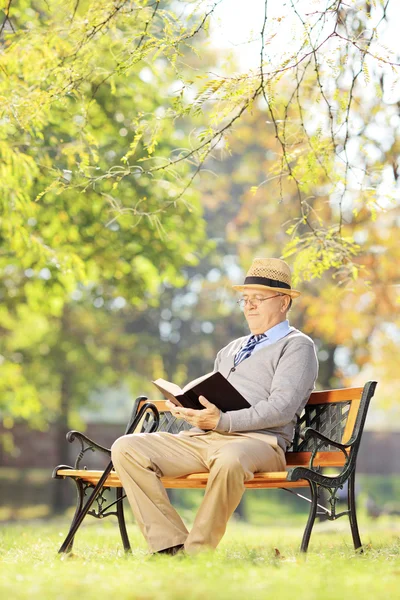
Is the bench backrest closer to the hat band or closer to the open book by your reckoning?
the open book

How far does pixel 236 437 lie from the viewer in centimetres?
495

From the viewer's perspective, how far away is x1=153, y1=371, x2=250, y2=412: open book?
15.3ft

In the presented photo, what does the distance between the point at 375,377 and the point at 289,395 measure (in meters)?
12.6

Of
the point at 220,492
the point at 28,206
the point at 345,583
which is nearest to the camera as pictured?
the point at 345,583

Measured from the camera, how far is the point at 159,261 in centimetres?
1067

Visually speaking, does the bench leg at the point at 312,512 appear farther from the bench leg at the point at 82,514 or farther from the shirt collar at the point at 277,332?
the bench leg at the point at 82,514

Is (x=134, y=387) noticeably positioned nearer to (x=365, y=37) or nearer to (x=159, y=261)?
(x=159, y=261)

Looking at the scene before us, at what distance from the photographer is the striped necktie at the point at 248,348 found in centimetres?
536

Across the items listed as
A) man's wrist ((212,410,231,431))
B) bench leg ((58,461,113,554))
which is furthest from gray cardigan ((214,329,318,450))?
bench leg ((58,461,113,554))

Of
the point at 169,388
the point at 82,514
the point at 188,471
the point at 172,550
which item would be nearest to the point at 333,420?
the point at 188,471

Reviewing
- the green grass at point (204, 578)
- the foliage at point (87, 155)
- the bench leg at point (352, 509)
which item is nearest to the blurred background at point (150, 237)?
the foliage at point (87, 155)

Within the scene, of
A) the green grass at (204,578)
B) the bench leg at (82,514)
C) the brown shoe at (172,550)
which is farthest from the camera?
the bench leg at (82,514)

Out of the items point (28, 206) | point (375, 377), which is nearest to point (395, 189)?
point (28, 206)

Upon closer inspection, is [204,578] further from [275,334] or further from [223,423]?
[275,334]
